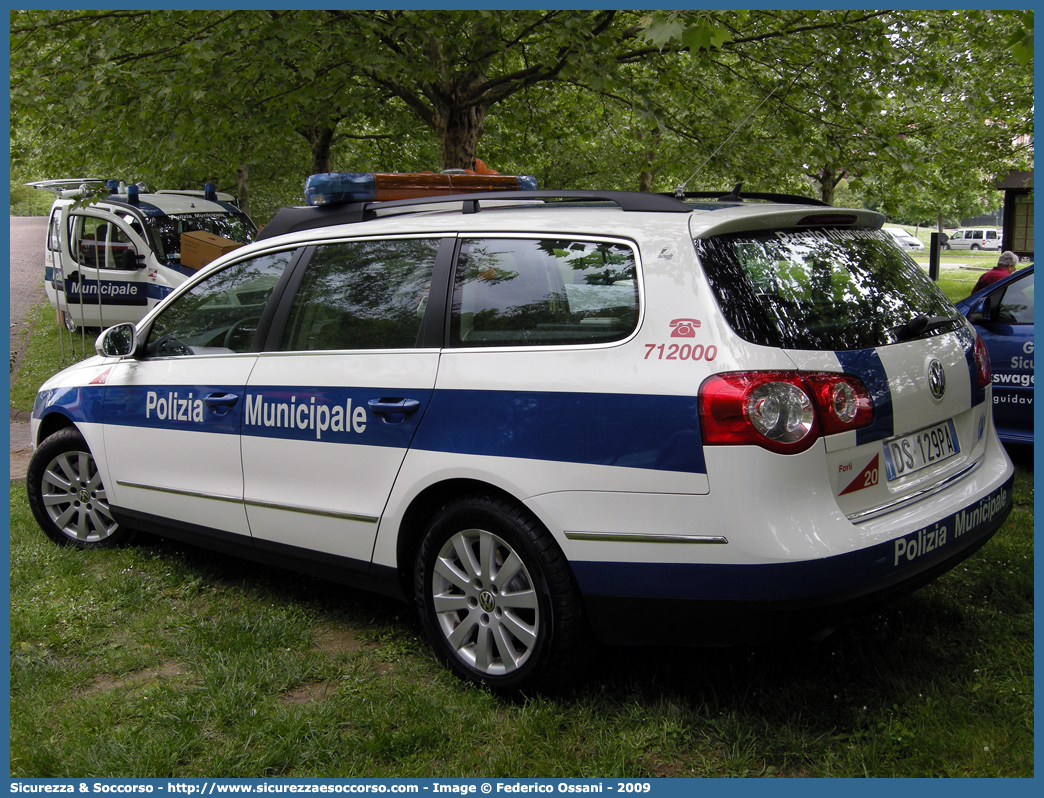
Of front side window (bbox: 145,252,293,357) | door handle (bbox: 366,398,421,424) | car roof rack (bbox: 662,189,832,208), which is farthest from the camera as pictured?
front side window (bbox: 145,252,293,357)

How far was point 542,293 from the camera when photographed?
341 cm

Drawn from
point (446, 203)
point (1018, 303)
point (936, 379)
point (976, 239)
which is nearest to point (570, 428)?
point (936, 379)

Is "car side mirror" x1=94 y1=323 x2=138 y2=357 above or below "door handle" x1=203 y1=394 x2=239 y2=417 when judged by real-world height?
above

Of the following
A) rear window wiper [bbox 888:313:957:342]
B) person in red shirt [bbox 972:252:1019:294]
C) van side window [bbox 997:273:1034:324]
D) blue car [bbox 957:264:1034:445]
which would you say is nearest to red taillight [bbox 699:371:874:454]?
rear window wiper [bbox 888:313:957:342]

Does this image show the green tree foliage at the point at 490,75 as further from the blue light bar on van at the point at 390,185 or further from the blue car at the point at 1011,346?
the blue light bar on van at the point at 390,185

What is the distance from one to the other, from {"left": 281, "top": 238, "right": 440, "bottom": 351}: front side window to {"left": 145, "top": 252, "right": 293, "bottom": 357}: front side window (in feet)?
0.88

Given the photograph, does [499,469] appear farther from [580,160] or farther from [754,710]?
[580,160]

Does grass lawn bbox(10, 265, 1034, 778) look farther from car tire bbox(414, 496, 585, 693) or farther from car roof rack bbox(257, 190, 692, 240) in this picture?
car roof rack bbox(257, 190, 692, 240)

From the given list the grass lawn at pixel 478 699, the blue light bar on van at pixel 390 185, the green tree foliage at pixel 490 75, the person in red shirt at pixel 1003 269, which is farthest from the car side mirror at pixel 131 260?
the person in red shirt at pixel 1003 269

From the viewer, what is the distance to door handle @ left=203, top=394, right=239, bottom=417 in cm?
425

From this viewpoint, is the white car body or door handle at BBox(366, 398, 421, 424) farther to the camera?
the white car body

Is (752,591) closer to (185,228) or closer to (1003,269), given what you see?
(1003,269)

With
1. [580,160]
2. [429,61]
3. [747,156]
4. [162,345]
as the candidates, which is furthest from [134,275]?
[580,160]

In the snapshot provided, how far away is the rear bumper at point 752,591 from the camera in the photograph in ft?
9.39
